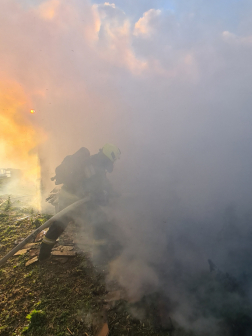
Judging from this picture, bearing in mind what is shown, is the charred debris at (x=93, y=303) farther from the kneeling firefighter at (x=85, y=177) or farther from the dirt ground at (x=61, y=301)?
the kneeling firefighter at (x=85, y=177)

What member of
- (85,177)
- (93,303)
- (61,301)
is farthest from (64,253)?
(85,177)

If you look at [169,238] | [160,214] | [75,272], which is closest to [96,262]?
[75,272]

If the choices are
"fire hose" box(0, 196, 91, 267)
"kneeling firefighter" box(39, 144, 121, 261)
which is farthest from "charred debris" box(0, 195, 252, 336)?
"kneeling firefighter" box(39, 144, 121, 261)

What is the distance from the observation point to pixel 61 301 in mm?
4008

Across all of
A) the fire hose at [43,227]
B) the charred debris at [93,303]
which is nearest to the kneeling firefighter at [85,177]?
the fire hose at [43,227]

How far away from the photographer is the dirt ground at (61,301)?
3416mm

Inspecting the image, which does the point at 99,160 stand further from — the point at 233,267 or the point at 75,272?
the point at 233,267

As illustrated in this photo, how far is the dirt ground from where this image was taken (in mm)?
3416

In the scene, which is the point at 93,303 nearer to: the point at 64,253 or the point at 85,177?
the point at 64,253

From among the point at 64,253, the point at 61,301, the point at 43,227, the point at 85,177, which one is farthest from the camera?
the point at 85,177

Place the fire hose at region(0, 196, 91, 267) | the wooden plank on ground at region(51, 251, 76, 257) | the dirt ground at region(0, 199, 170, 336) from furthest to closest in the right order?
the wooden plank on ground at region(51, 251, 76, 257)
the fire hose at region(0, 196, 91, 267)
the dirt ground at region(0, 199, 170, 336)

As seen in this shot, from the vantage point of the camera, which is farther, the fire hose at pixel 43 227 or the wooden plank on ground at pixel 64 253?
the wooden plank on ground at pixel 64 253

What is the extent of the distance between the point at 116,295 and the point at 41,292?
82.9 inches

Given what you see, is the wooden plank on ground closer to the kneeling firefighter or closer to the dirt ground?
the dirt ground
